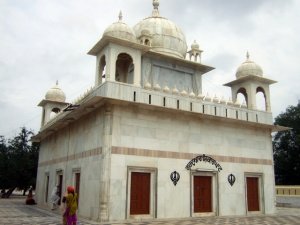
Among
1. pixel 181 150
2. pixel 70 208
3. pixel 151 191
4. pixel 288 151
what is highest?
pixel 288 151

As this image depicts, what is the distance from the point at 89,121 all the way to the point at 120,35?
4197mm

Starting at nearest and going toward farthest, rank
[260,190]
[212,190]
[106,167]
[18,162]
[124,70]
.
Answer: [106,167]
[212,190]
[260,190]
[124,70]
[18,162]

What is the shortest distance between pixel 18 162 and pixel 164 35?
65.5 feet

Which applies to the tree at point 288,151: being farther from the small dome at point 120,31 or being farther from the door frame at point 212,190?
the small dome at point 120,31

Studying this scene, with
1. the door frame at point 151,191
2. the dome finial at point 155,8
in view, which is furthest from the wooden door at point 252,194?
the dome finial at point 155,8

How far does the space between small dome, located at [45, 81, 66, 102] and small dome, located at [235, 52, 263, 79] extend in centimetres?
1298

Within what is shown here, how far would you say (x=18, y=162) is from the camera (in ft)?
102

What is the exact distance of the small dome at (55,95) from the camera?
78.6ft

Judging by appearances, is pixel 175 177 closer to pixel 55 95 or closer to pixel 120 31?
pixel 120 31

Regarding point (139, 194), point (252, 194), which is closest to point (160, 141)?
point (139, 194)

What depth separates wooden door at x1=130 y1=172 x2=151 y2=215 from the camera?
1323cm

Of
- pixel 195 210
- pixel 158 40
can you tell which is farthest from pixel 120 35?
pixel 195 210

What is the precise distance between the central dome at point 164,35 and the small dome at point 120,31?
4.09m

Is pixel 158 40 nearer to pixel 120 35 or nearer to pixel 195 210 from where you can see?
pixel 120 35
